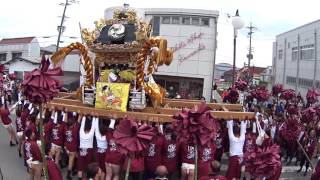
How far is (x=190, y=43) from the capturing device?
2905 centimetres

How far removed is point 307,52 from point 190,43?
17.6 meters

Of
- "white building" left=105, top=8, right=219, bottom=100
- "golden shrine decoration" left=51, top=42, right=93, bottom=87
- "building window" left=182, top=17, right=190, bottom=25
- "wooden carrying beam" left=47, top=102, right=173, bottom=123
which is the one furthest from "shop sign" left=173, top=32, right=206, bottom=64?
"wooden carrying beam" left=47, top=102, right=173, bottom=123

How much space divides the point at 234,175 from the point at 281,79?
150 feet

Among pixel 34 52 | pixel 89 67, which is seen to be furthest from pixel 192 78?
pixel 34 52

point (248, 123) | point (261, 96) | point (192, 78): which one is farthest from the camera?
point (192, 78)

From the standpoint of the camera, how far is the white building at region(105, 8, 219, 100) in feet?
94.5

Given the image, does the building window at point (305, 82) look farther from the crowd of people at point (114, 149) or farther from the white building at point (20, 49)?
the crowd of people at point (114, 149)

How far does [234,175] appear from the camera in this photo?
9977 millimetres

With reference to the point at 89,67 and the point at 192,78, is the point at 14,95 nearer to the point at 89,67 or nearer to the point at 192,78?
the point at 192,78

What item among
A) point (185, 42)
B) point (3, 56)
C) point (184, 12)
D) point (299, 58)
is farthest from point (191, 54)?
point (3, 56)

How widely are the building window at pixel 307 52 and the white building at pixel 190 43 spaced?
14794mm

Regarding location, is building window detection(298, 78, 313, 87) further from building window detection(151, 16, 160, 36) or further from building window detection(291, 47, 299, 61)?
building window detection(151, 16, 160, 36)

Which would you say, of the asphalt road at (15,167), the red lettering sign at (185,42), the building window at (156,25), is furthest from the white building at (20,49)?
the asphalt road at (15,167)

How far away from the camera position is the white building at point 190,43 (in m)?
28.8
